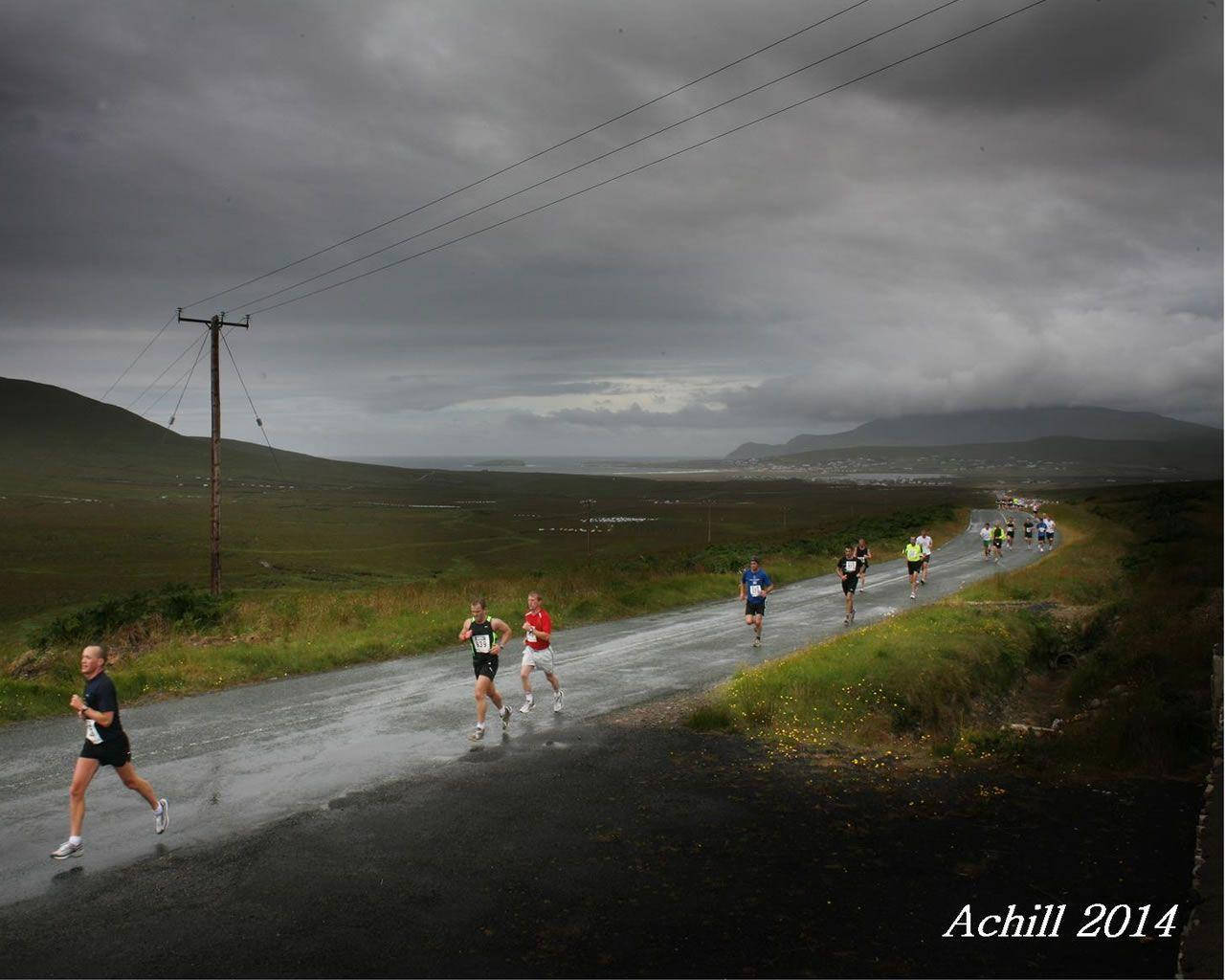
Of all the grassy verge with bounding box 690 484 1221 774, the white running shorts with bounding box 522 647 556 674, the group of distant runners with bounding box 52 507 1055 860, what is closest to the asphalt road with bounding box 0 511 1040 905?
the group of distant runners with bounding box 52 507 1055 860

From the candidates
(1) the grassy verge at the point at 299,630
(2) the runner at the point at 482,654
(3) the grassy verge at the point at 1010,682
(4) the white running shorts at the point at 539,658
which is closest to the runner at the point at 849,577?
(3) the grassy verge at the point at 1010,682

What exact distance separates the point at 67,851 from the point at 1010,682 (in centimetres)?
1718

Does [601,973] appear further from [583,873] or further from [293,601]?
[293,601]

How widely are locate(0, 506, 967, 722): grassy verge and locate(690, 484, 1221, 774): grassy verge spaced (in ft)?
28.7

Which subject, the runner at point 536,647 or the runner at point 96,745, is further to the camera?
the runner at point 536,647

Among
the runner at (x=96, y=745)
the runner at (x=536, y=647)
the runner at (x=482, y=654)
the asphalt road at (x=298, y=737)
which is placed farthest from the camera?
the runner at (x=536, y=647)

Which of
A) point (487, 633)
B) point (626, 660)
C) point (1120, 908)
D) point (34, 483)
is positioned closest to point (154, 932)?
point (487, 633)

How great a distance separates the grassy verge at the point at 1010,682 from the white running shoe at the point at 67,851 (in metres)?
8.44

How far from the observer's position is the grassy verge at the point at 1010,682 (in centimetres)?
1296

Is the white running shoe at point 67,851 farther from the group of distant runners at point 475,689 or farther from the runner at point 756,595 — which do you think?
the runner at point 756,595

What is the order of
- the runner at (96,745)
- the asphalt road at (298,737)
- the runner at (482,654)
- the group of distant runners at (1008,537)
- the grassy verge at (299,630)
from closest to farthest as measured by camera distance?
the runner at (96,745)
the asphalt road at (298,737)
the runner at (482,654)
the grassy verge at (299,630)
the group of distant runners at (1008,537)

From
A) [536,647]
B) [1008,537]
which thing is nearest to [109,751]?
[536,647]

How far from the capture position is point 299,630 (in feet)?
74.0

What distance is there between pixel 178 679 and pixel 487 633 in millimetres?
7297
